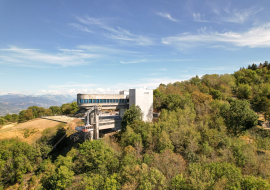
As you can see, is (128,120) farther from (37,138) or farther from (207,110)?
(37,138)

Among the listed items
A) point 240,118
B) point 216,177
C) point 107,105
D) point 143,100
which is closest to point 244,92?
point 240,118

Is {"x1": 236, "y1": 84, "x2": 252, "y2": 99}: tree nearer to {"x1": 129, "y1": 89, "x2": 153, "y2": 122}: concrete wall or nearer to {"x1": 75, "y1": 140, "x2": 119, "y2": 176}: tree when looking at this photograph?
{"x1": 129, "y1": 89, "x2": 153, "y2": 122}: concrete wall

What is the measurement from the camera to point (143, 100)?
47969mm

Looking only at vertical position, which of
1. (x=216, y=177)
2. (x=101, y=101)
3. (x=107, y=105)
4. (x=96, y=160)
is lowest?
(x=96, y=160)

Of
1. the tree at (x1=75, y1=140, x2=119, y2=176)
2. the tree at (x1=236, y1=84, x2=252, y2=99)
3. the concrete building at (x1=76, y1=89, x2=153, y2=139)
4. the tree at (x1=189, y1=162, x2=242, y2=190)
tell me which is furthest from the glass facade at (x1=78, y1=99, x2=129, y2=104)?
the tree at (x1=236, y1=84, x2=252, y2=99)

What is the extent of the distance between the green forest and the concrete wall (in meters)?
5.27

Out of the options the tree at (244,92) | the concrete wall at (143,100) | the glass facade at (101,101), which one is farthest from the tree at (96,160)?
the tree at (244,92)

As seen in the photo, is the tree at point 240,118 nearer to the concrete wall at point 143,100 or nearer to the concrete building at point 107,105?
the concrete wall at point 143,100

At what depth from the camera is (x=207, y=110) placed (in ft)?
143

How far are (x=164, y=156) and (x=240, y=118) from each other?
22.8m

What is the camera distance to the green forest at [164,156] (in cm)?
1972

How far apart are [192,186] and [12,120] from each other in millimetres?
87998

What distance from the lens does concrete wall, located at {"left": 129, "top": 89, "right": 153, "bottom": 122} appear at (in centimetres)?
4639

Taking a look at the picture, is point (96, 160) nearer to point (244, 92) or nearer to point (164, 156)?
point (164, 156)
